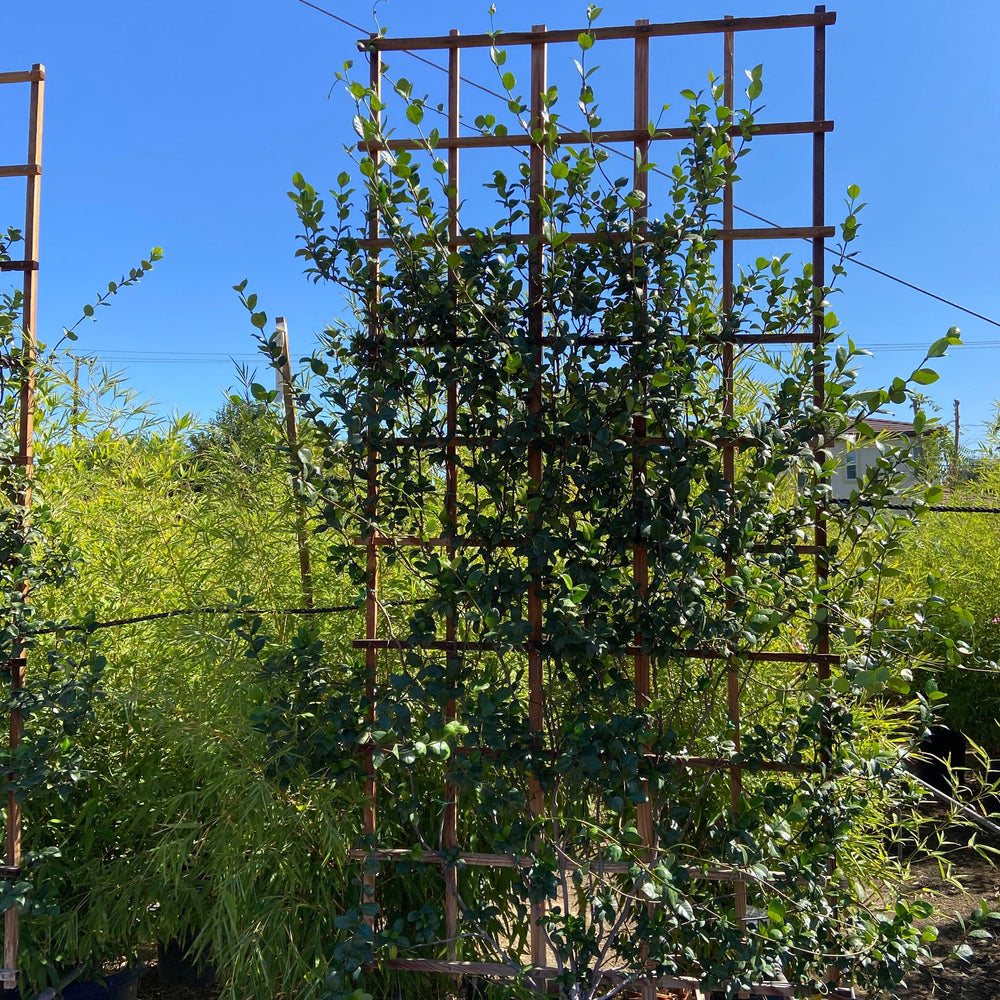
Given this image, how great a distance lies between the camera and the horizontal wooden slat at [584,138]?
6.07ft

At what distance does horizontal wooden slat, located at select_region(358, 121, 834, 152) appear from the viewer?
1.85 meters

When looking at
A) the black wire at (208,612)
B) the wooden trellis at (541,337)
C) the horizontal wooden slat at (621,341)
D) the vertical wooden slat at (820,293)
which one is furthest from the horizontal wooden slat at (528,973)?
the horizontal wooden slat at (621,341)

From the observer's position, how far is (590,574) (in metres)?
1.76

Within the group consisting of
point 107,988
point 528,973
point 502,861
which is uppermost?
point 502,861

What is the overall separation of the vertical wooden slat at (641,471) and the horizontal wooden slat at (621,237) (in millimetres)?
79

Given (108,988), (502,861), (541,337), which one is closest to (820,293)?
(541,337)

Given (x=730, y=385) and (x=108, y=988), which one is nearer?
(x=730, y=385)

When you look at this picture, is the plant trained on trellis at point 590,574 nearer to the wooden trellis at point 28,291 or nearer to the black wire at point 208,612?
the black wire at point 208,612

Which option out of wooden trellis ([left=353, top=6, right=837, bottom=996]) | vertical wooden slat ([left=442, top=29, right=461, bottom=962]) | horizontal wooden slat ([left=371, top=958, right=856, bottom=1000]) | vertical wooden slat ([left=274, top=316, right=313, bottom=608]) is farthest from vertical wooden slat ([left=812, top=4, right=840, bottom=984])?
vertical wooden slat ([left=274, top=316, right=313, bottom=608])

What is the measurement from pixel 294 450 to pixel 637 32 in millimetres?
1245

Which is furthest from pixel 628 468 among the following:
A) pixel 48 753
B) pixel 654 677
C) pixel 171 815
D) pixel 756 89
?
pixel 48 753

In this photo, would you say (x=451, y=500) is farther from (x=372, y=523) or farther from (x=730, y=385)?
(x=730, y=385)

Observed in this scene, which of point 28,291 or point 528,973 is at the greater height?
point 28,291

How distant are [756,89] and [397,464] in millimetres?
1149
